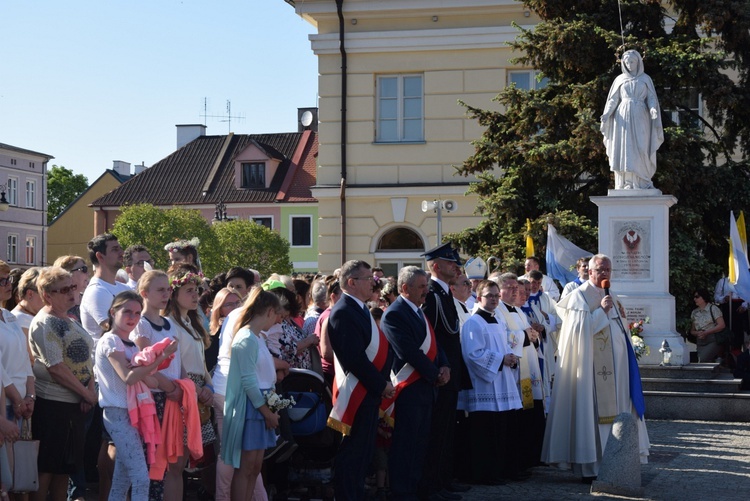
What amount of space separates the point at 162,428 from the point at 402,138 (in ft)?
70.6

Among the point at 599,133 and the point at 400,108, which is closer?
the point at 599,133

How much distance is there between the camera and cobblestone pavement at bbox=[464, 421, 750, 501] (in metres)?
10.7

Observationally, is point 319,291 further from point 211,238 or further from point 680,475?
point 211,238

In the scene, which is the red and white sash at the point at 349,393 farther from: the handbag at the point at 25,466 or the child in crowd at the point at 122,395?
the handbag at the point at 25,466

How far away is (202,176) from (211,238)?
1350 cm

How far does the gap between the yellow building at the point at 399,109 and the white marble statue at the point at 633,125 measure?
10.1 m

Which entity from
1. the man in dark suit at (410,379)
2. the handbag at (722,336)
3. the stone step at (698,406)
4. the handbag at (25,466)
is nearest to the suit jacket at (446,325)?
the man in dark suit at (410,379)

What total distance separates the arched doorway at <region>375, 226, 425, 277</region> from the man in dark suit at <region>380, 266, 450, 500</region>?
19.3 metres

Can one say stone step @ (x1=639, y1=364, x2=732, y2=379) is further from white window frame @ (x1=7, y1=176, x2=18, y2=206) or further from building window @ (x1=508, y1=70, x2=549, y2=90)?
white window frame @ (x1=7, y1=176, x2=18, y2=206)

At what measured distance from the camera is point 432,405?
32.6 ft

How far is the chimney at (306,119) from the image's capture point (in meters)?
66.9

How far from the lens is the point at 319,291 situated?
11570 mm

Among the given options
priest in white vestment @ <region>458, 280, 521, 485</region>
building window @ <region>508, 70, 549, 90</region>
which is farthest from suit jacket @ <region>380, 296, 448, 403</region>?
building window @ <region>508, 70, 549, 90</region>

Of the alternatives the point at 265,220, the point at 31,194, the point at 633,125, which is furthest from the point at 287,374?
the point at 31,194
